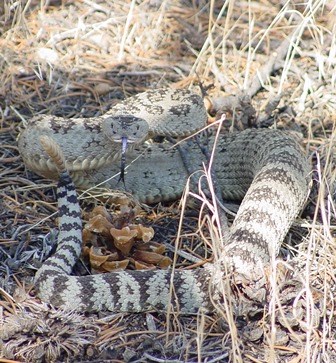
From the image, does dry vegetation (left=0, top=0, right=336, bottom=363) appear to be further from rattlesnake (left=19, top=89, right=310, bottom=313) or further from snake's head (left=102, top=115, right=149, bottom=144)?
snake's head (left=102, top=115, right=149, bottom=144)

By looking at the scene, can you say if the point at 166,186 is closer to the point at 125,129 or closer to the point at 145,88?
the point at 125,129

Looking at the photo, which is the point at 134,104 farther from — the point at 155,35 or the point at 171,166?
the point at 155,35

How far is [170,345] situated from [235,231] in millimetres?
933

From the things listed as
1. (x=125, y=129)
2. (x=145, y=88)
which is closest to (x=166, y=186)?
(x=125, y=129)

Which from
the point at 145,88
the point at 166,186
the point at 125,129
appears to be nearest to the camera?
the point at 125,129

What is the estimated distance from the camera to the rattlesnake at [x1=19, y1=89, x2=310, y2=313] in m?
4.30

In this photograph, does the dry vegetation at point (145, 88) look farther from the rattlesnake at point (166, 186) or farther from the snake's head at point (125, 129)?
the snake's head at point (125, 129)

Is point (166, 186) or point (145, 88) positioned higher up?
point (145, 88)

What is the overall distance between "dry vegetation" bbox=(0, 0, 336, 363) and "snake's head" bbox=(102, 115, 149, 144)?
1.67ft

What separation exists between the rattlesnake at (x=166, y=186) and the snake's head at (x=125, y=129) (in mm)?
53

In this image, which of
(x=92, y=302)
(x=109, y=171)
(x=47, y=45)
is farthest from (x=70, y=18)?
(x=92, y=302)

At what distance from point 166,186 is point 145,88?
1.21 metres

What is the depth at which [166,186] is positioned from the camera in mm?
5832

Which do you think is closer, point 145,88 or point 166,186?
point 166,186
